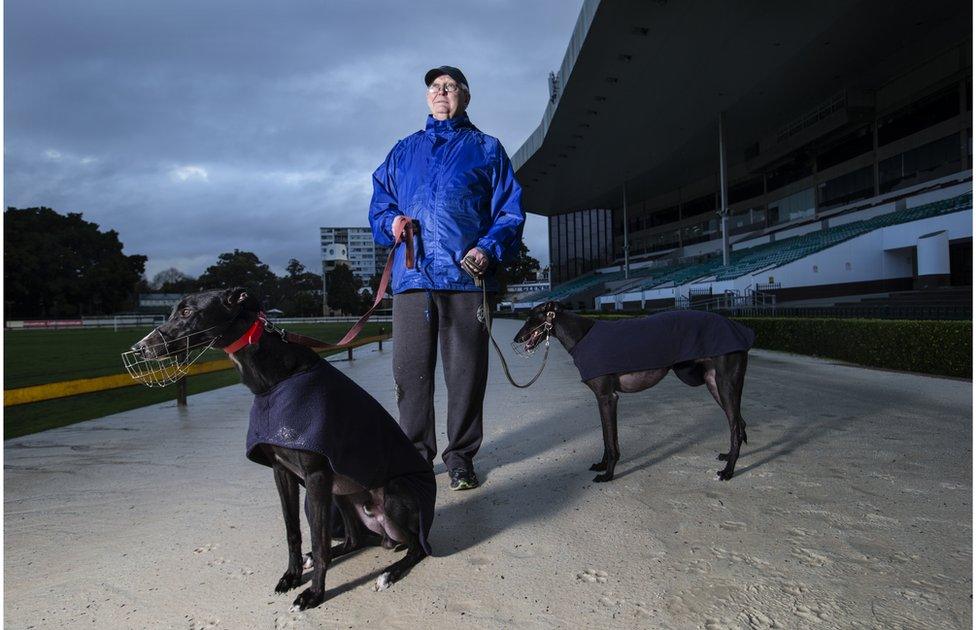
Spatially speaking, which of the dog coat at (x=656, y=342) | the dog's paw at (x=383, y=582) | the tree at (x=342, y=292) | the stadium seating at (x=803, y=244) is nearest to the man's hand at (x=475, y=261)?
the dog coat at (x=656, y=342)

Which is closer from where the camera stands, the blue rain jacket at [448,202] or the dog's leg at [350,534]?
the dog's leg at [350,534]

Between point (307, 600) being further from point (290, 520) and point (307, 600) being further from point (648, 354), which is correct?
point (648, 354)

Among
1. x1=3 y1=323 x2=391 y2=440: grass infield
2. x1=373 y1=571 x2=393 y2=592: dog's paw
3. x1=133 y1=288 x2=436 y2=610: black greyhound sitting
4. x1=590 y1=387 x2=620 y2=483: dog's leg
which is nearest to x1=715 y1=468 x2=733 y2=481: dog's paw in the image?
x1=590 y1=387 x2=620 y2=483: dog's leg

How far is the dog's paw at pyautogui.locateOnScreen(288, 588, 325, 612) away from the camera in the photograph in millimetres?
1793

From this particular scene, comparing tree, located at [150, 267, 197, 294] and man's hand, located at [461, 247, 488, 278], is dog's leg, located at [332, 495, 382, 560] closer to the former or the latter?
man's hand, located at [461, 247, 488, 278]

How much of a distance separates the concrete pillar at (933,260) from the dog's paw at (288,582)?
69.0 feet

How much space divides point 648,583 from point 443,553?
79 cm

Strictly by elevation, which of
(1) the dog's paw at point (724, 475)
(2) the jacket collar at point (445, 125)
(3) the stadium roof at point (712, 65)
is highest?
(3) the stadium roof at point (712, 65)

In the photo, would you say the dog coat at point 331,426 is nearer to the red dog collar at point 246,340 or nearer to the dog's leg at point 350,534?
the red dog collar at point 246,340

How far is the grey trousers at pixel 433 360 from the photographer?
3.00 metres

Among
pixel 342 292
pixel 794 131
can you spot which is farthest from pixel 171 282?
pixel 794 131

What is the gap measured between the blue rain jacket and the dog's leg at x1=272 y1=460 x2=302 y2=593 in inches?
51.6

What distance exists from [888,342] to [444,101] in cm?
826

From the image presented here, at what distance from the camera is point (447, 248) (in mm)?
2900
